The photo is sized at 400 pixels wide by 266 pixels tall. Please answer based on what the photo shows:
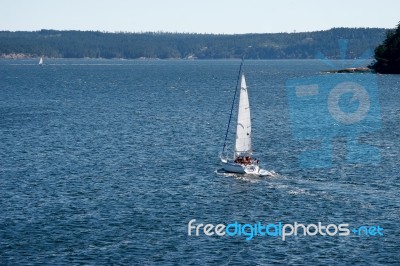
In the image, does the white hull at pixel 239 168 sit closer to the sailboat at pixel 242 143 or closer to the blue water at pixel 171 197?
the sailboat at pixel 242 143

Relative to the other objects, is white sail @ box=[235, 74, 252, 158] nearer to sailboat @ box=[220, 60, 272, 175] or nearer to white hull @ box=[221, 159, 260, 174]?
sailboat @ box=[220, 60, 272, 175]

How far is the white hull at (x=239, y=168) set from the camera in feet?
272

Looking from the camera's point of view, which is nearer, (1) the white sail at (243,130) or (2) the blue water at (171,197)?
(2) the blue water at (171,197)

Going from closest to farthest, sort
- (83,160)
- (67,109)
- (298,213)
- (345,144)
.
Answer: (298,213), (83,160), (345,144), (67,109)

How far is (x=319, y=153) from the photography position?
97.7 meters

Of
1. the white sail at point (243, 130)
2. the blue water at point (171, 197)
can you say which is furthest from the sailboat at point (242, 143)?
the blue water at point (171, 197)

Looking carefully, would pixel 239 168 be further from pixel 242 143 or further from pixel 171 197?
pixel 171 197

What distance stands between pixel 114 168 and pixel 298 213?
29.8 m

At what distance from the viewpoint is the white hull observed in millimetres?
82812

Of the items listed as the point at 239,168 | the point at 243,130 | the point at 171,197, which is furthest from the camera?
the point at 243,130

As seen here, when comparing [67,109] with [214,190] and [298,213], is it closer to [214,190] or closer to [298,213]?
[214,190]

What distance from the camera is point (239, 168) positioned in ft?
275

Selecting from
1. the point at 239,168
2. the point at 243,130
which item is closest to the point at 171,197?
the point at 239,168

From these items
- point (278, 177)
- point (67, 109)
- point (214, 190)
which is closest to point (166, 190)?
point (214, 190)
